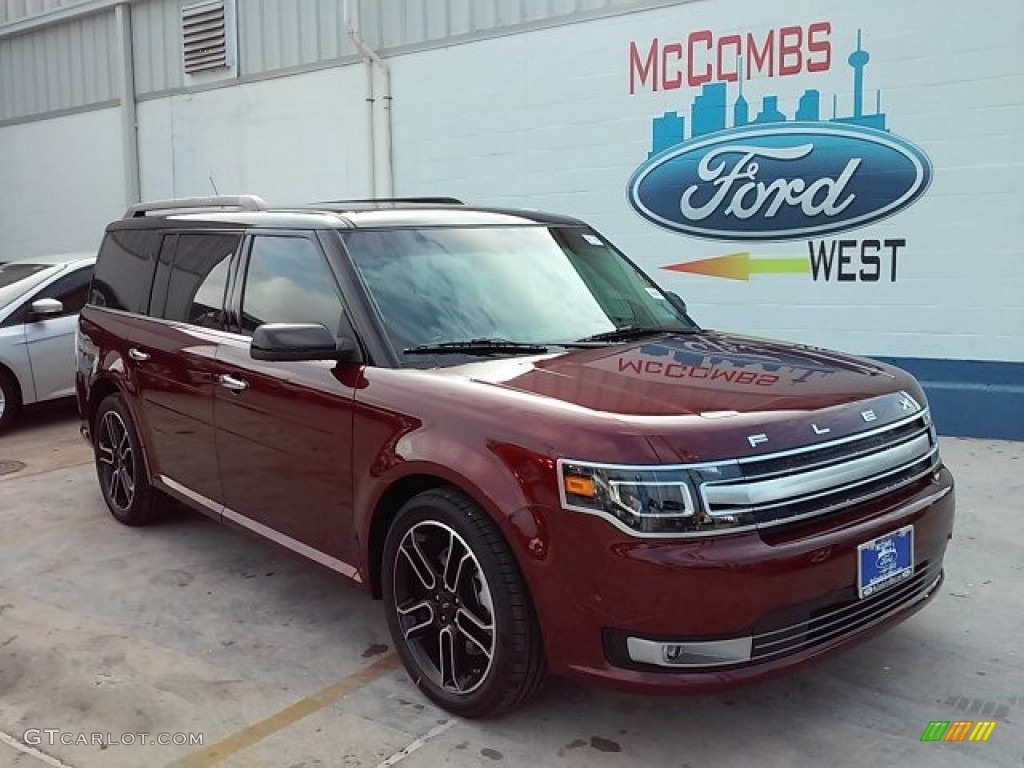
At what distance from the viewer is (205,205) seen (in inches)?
219

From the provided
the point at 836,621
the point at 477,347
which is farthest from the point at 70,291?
the point at 836,621

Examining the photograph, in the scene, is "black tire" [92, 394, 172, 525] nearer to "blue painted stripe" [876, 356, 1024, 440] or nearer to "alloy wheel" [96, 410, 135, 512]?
"alloy wheel" [96, 410, 135, 512]

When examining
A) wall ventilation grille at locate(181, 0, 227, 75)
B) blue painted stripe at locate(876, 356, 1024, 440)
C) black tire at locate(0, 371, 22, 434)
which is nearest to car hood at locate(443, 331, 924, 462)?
blue painted stripe at locate(876, 356, 1024, 440)

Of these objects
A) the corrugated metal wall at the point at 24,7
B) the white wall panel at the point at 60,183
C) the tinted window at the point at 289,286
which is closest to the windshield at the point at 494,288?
the tinted window at the point at 289,286

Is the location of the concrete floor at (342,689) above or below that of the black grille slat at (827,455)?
below

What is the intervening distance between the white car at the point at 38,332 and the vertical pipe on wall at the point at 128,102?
16.8 feet

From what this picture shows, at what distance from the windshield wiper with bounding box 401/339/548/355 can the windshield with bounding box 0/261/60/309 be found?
612 cm

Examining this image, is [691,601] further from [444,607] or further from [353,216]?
[353,216]

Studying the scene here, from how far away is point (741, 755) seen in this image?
3.09 meters

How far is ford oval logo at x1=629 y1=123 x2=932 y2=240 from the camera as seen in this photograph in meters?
7.56

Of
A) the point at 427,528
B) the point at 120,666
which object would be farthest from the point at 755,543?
the point at 120,666

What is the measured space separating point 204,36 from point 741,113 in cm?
759

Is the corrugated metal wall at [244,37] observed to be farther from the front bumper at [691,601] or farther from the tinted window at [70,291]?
the front bumper at [691,601]

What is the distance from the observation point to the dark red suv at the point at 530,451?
2.83m
